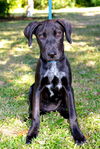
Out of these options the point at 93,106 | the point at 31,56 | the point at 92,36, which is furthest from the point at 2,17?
the point at 93,106

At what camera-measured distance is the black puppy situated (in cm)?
343

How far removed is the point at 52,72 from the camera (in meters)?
3.64

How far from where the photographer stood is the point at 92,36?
1127cm

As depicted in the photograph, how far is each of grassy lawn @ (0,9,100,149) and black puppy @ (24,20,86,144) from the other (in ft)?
0.52

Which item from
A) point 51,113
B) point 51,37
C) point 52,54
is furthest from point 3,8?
point 52,54

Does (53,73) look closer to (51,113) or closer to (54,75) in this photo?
(54,75)

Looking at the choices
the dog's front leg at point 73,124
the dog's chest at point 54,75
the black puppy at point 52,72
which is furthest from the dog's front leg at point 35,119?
the dog's front leg at point 73,124

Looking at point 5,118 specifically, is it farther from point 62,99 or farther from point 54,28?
point 54,28

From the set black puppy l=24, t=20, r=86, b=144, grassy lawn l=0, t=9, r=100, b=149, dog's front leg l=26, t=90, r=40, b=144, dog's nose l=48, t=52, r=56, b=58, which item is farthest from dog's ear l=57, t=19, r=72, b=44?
grassy lawn l=0, t=9, r=100, b=149

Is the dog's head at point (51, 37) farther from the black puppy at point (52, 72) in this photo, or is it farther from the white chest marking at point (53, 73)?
the white chest marking at point (53, 73)

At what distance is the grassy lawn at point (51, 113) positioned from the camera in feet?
11.2

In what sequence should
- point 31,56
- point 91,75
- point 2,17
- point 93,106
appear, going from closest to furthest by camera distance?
point 93,106, point 91,75, point 31,56, point 2,17

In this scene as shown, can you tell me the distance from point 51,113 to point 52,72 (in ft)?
2.67

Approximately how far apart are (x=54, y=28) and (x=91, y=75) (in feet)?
9.51
